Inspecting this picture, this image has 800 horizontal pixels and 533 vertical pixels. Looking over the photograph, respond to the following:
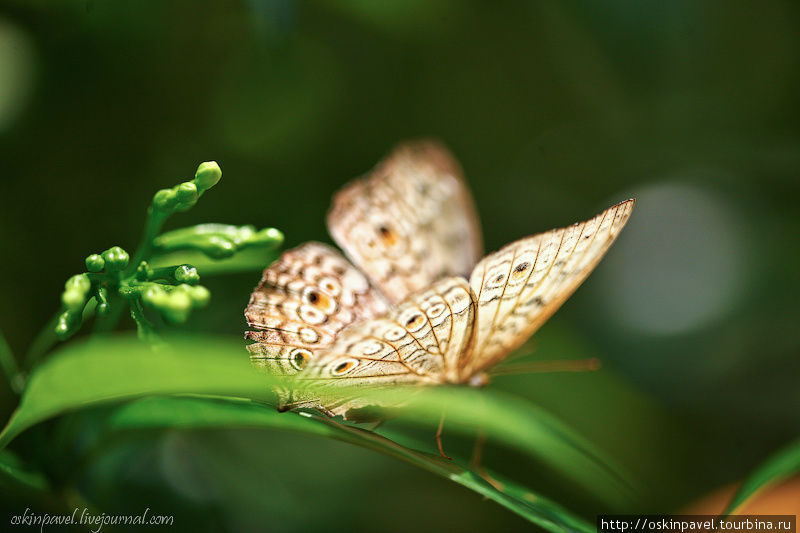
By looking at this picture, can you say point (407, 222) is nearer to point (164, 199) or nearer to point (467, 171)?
point (164, 199)

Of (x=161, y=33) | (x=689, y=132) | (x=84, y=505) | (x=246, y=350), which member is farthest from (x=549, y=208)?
(x=84, y=505)

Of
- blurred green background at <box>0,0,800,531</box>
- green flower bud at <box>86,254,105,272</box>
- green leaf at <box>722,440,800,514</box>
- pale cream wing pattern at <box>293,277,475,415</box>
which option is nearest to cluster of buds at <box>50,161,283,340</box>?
green flower bud at <box>86,254,105,272</box>

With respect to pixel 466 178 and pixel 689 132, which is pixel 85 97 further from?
pixel 689 132

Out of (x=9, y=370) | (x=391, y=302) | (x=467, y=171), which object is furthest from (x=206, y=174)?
(x=467, y=171)

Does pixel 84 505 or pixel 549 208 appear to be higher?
pixel 549 208

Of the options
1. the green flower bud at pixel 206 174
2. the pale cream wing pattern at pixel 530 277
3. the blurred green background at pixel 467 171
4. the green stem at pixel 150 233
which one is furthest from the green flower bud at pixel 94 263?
the pale cream wing pattern at pixel 530 277

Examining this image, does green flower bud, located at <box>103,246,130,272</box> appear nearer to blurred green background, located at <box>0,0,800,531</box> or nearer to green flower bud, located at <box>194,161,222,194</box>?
green flower bud, located at <box>194,161,222,194</box>

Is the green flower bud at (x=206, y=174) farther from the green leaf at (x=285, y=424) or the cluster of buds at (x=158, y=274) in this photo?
the green leaf at (x=285, y=424)
